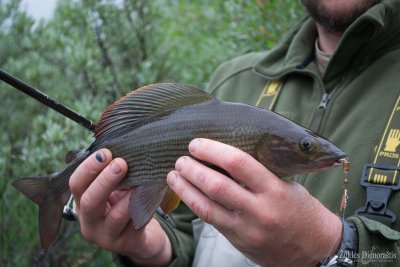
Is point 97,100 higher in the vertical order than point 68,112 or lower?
lower

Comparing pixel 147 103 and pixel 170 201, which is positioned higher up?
pixel 147 103

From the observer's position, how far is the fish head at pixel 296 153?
190 centimetres

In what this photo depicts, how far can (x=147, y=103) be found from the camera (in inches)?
88.7

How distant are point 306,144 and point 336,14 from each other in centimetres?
120

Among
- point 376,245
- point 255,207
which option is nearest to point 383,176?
point 376,245

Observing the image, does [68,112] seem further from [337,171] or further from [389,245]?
[389,245]

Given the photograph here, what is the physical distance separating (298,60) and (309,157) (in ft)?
3.91

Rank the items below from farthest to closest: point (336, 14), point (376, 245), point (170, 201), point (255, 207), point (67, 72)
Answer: point (67, 72)
point (336, 14)
point (170, 201)
point (376, 245)
point (255, 207)

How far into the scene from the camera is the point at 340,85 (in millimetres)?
2785

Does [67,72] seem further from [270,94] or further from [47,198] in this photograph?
[47,198]

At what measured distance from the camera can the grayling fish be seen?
1.95m

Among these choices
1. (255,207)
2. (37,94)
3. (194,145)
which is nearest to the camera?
(255,207)

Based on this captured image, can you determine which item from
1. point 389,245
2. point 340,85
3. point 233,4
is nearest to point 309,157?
point 389,245

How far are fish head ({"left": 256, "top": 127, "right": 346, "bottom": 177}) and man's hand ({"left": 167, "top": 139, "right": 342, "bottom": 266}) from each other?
76 millimetres
